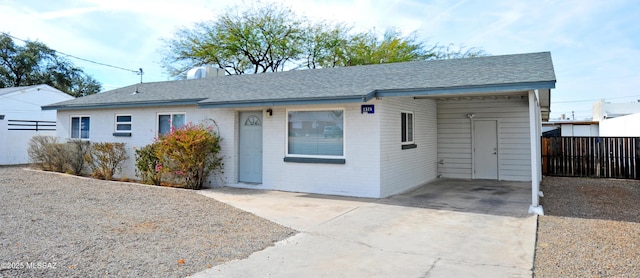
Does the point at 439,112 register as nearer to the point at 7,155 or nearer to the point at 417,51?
the point at 417,51

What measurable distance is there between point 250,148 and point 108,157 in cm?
486

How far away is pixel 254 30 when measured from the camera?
2558 cm

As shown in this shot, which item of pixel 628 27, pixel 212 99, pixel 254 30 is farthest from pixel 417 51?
pixel 212 99

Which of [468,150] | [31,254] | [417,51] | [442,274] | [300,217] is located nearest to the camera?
[442,274]

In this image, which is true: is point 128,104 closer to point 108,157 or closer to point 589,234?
point 108,157

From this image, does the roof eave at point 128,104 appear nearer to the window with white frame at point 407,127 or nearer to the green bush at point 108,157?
the green bush at point 108,157

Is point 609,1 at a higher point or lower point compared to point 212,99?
higher

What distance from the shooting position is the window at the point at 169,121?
1125 centimetres

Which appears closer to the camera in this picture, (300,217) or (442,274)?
(442,274)

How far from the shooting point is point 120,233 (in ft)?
17.1

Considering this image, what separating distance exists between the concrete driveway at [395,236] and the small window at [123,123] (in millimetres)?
5155

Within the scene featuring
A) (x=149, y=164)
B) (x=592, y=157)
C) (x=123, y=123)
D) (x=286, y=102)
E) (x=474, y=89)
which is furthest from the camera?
(x=592, y=157)

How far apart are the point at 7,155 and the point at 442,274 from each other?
19.5 metres

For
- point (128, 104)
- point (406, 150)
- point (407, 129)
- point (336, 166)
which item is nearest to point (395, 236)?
point (336, 166)
